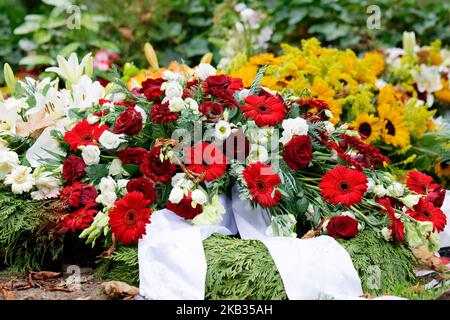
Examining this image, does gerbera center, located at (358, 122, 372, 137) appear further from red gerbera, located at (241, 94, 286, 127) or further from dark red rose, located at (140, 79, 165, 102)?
dark red rose, located at (140, 79, 165, 102)

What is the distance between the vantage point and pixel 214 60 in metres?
6.48

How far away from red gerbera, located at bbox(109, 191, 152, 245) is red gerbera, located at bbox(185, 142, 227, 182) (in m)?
0.29

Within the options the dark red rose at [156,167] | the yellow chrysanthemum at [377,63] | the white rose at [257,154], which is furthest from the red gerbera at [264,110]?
the yellow chrysanthemum at [377,63]

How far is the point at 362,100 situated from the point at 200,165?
1.59 m

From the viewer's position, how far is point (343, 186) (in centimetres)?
319

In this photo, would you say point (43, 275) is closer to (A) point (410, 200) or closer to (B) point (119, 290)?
(B) point (119, 290)

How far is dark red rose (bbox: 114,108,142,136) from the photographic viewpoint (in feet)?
10.5

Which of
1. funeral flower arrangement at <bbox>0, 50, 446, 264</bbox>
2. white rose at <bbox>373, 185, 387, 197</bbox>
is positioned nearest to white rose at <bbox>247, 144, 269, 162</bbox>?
funeral flower arrangement at <bbox>0, 50, 446, 264</bbox>

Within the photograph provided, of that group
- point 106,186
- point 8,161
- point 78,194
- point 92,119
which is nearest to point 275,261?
point 106,186

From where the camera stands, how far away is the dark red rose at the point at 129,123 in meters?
3.19

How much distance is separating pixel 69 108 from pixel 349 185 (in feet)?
4.79

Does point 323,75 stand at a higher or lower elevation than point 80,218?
higher

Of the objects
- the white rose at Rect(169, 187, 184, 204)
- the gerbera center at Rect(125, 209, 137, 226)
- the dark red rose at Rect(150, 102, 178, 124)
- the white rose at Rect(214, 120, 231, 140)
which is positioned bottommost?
the gerbera center at Rect(125, 209, 137, 226)
